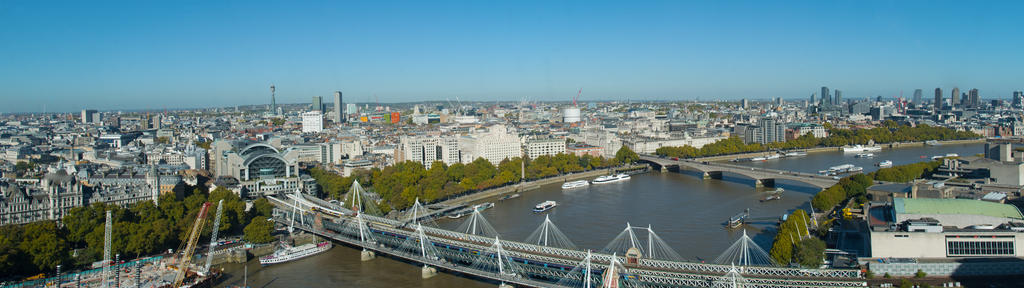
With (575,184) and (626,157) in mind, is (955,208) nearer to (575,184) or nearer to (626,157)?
(575,184)

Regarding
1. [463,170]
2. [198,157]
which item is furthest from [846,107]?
[198,157]

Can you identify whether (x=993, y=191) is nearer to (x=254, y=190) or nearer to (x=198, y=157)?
(x=254, y=190)

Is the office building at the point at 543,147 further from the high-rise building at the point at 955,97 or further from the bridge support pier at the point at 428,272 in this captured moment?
the high-rise building at the point at 955,97

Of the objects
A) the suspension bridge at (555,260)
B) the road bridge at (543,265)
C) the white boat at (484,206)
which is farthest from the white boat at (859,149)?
the road bridge at (543,265)

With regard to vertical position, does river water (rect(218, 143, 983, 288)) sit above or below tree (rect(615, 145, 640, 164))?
below

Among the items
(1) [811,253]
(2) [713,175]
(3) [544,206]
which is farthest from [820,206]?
(2) [713,175]

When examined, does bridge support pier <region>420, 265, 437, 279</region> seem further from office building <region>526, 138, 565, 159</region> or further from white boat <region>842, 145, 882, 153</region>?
white boat <region>842, 145, 882, 153</region>

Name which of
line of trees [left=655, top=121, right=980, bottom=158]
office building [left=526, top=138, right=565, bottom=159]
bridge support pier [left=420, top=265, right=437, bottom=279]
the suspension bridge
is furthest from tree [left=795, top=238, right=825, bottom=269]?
line of trees [left=655, top=121, right=980, bottom=158]
